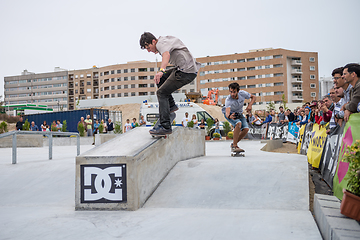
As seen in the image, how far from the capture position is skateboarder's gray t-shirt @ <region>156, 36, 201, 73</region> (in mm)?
4590

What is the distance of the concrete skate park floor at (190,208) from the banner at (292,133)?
988 centimetres

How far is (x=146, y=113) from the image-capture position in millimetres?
23641

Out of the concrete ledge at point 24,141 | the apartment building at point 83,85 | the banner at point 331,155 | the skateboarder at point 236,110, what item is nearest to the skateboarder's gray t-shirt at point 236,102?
the skateboarder at point 236,110

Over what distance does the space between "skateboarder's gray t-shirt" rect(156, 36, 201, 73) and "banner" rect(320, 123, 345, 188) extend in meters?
2.71

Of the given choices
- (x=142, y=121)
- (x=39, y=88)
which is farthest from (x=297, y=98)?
(x=39, y=88)

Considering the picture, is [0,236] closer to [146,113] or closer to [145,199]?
[145,199]

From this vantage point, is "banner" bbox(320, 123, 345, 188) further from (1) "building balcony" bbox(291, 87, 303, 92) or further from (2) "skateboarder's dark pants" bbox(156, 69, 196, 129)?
(1) "building balcony" bbox(291, 87, 303, 92)

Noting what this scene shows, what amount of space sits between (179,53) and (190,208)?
7.37ft

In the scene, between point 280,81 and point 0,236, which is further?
point 280,81

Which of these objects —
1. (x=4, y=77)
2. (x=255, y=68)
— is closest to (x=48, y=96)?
(x=4, y=77)

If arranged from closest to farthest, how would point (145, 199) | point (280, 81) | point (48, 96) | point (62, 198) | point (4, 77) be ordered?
1. point (145, 199)
2. point (62, 198)
3. point (280, 81)
4. point (48, 96)
5. point (4, 77)

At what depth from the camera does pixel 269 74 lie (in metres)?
80.8

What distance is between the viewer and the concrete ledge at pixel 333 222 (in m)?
2.32

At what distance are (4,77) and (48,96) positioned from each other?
88.3ft
